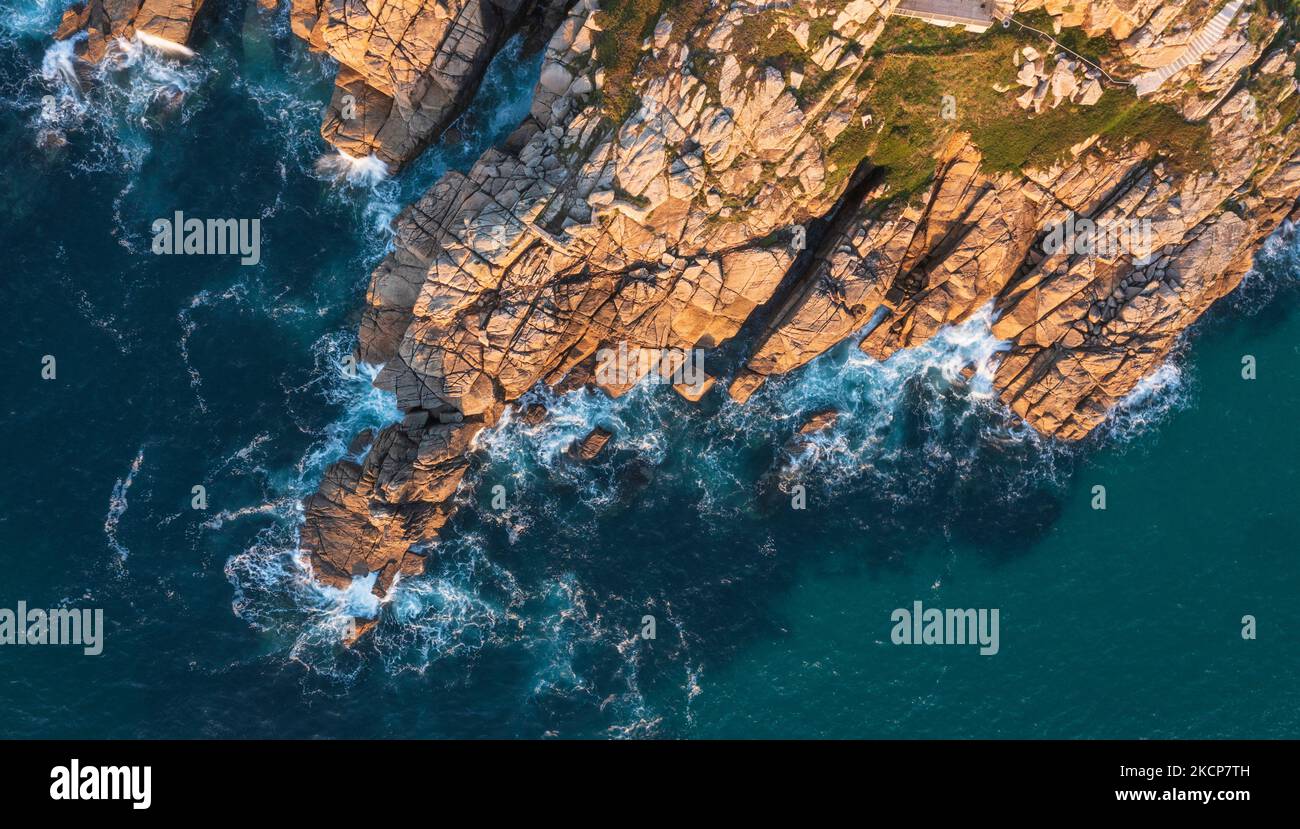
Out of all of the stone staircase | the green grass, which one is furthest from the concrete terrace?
the stone staircase

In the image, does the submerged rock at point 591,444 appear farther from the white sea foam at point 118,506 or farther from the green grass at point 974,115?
the white sea foam at point 118,506

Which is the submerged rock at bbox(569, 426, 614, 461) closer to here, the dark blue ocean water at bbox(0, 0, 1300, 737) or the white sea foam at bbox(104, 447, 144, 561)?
the dark blue ocean water at bbox(0, 0, 1300, 737)

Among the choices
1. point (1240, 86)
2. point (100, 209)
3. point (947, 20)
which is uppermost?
point (947, 20)

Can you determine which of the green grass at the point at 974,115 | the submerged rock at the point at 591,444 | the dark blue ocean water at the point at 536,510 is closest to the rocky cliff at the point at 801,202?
the green grass at the point at 974,115

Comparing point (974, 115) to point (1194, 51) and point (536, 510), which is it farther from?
point (536, 510)

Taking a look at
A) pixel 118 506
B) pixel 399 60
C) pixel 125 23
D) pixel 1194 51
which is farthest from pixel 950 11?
pixel 118 506
